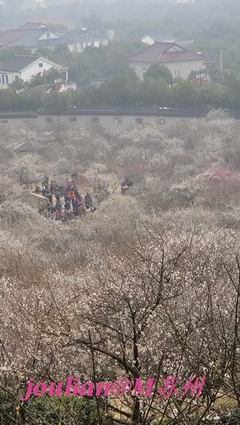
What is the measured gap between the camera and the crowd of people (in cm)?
2035

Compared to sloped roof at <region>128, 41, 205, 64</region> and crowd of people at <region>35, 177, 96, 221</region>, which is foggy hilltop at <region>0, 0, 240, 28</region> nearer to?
sloped roof at <region>128, 41, 205, 64</region>

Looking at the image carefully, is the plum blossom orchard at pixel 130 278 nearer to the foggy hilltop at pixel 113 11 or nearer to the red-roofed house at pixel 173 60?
the red-roofed house at pixel 173 60

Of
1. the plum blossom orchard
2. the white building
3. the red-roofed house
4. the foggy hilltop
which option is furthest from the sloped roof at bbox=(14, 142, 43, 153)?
the foggy hilltop

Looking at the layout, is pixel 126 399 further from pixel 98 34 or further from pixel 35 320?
pixel 98 34

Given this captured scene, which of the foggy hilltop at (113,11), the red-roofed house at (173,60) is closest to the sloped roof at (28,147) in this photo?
the red-roofed house at (173,60)

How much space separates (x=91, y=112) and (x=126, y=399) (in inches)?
1174

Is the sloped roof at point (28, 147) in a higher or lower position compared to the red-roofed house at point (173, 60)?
lower

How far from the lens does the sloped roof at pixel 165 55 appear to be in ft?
140

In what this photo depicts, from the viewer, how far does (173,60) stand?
140 ft

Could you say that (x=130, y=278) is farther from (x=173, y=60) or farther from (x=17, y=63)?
(x=17, y=63)

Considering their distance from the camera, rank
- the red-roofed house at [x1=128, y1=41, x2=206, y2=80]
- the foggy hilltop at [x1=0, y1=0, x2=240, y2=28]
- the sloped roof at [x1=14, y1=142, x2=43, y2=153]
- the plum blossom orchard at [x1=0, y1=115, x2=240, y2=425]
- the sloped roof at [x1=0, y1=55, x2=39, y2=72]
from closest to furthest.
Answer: the plum blossom orchard at [x1=0, y1=115, x2=240, y2=425], the sloped roof at [x1=14, y1=142, x2=43, y2=153], the red-roofed house at [x1=128, y1=41, x2=206, y2=80], the sloped roof at [x1=0, y1=55, x2=39, y2=72], the foggy hilltop at [x1=0, y1=0, x2=240, y2=28]

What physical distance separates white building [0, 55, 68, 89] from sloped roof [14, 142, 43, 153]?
13798 millimetres

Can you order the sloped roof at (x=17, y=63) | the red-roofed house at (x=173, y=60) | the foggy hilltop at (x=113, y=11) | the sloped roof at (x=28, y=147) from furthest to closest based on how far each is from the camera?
the foggy hilltop at (x=113, y=11) < the sloped roof at (x=17, y=63) < the red-roofed house at (x=173, y=60) < the sloped roof at (x=28, y=147)

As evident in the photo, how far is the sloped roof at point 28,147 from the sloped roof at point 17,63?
14498mm
